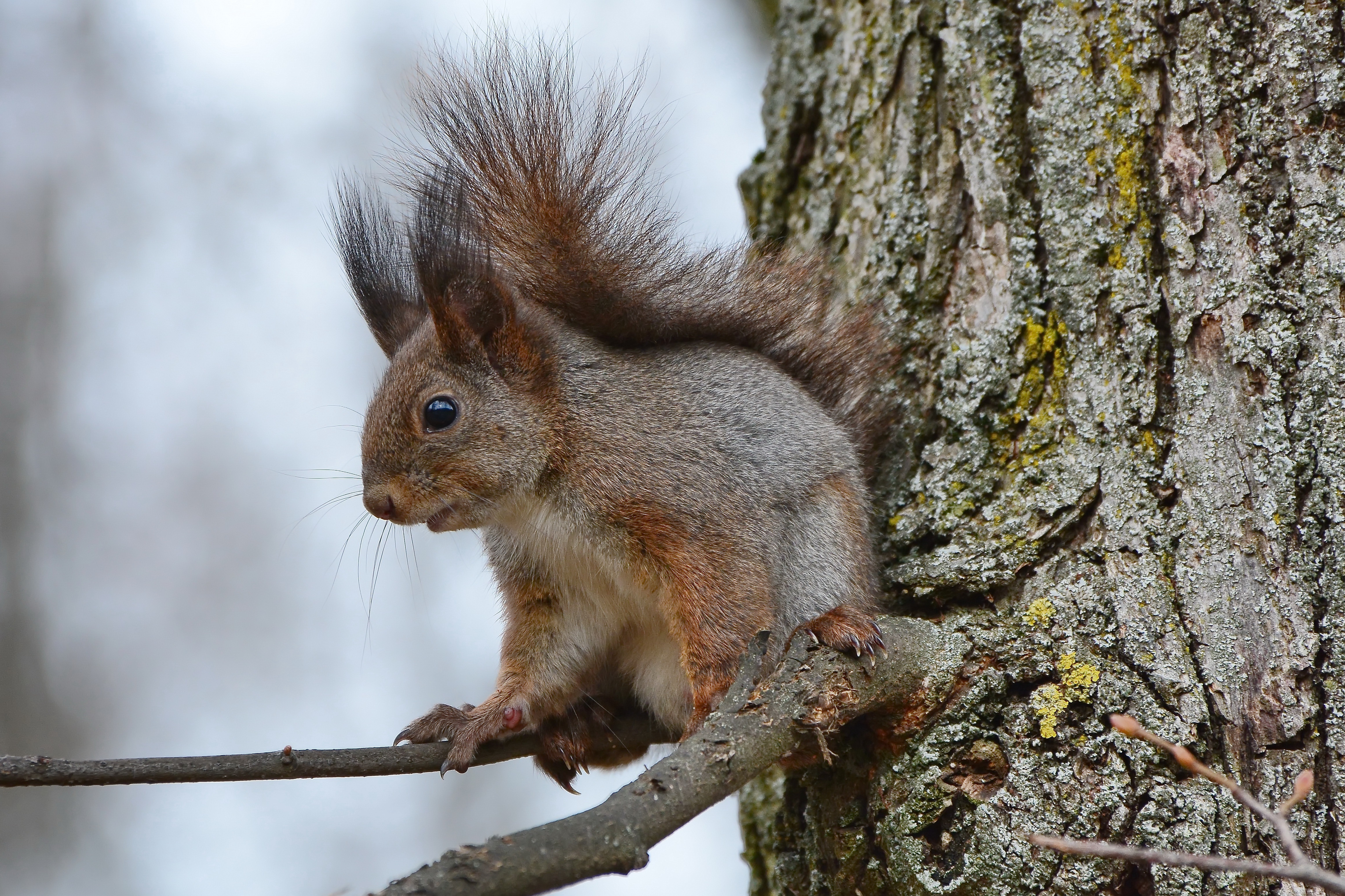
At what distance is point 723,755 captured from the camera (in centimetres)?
149

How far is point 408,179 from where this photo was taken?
2.46 m

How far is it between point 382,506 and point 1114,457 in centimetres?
146

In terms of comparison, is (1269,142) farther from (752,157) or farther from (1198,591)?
(752,157)

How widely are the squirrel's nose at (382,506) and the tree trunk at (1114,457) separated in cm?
100

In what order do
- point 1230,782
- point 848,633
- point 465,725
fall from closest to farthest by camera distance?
1. point 1230,782
2. point 848,633
3. point 465,725

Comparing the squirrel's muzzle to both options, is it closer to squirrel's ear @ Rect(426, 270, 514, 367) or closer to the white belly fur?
the white belly fur

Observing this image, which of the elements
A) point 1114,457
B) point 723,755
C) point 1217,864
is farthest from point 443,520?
point 1217,864

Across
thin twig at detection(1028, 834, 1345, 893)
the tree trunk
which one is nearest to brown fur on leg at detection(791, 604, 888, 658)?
the tree trunk

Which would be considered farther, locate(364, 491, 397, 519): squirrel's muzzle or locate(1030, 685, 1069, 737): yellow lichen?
locate(364, 491, 397, 519): squirrel's muzzle

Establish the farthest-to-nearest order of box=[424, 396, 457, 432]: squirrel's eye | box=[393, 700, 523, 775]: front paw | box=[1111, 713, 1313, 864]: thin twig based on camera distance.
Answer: box=[424, 396, 457, 432]: squirrel's eye, box=[393, 700, 523, 775]: front paw, box=[1111, 713, 1313, 864]: thin twig

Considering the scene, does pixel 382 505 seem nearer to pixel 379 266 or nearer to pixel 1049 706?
pixel 379 266

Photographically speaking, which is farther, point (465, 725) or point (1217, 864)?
point (465, 725)

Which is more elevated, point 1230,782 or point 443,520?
point 443,520

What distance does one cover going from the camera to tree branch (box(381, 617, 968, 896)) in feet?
3.62
